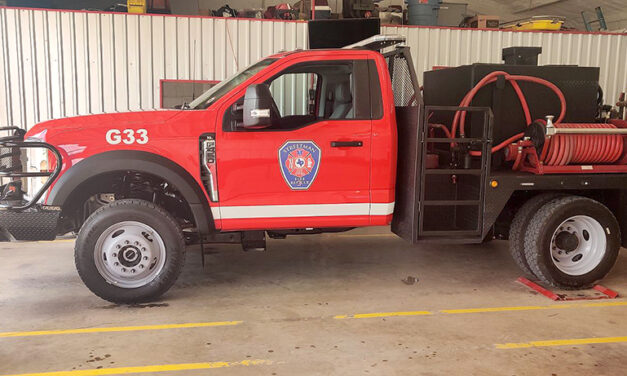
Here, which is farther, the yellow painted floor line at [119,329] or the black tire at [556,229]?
the black tire at [556,229]

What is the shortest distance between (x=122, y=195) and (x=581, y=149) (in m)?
4.37

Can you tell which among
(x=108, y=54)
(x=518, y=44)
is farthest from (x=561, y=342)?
(x=108, y=54)

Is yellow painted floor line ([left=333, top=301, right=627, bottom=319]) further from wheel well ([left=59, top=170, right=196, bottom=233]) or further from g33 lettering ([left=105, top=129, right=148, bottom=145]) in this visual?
g33 lettering ([left=105, top=129, right=148, bottom=145])

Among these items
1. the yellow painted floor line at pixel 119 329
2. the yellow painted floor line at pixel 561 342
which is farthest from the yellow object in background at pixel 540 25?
the yellow painted floor line at pixel 119 329

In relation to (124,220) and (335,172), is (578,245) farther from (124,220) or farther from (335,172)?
(124,220)

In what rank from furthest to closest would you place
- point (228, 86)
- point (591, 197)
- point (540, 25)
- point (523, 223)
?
1. point (540, 25)
2. point (591, 197)
3. point (523, 223)
4. point (228, 86)

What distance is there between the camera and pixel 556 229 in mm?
5027

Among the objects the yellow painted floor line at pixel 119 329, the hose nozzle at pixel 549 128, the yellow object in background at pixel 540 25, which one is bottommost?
the yellow painted floor line at pixel 119 329

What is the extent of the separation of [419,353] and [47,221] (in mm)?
3247

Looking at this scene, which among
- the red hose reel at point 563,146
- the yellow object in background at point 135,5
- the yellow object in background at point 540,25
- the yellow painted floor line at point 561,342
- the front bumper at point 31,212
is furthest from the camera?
the yellow object in background at point 540,25

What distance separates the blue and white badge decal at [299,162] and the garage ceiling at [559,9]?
41.7 ft

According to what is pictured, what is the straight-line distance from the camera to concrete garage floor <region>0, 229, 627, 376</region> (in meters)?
3.60

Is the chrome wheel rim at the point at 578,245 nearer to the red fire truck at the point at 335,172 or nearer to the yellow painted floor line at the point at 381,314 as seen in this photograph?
the red fire truck at the point at 335,172

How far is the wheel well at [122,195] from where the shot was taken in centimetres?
473
